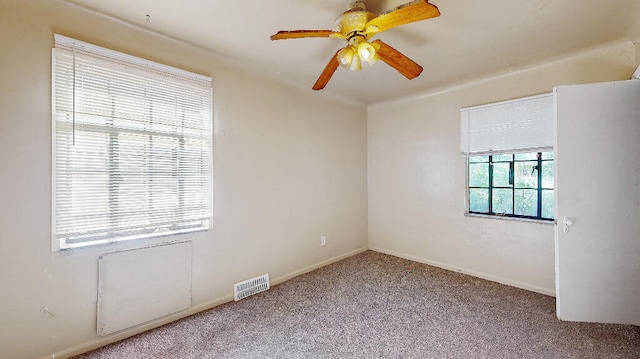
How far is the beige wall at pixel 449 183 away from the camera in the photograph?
2770 millimetres

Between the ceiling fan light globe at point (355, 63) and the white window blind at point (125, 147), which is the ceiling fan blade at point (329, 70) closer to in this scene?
the ceiling fan light globe at point (355, 63)

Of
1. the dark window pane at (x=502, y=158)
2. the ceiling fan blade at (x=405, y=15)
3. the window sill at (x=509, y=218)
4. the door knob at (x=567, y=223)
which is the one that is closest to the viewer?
the ceiling fan blade at (x=405, y=15)

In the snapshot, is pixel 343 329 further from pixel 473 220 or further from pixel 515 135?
pixel 515 135

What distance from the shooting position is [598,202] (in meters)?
2.12

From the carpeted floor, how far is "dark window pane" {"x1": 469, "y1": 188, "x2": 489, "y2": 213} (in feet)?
2.92

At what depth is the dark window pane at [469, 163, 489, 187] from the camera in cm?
334

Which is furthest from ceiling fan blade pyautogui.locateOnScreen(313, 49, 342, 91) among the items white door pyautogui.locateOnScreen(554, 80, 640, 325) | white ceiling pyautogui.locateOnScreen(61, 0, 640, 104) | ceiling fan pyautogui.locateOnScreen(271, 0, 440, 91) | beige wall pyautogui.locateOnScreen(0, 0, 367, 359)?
white door pyautogui.locateOnScreen(554, 80, 640, 325)

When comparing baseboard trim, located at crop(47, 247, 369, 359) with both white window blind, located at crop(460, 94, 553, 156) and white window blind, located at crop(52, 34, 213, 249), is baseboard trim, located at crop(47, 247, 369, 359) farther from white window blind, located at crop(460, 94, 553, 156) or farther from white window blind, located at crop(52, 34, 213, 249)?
white window blind, located at crop(460, 94, 553, 156)

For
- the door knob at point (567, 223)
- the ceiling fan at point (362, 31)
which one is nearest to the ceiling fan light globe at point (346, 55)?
the ceiling fan at point (362, 31)

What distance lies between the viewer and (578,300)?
2.17 metres

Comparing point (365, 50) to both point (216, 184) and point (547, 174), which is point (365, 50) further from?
point (547, 174)

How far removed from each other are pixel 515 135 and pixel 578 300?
169 centimetres

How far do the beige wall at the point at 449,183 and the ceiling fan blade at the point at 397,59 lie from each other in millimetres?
1640

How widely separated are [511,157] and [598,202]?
3.63 feet
